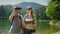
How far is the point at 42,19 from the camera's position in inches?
213

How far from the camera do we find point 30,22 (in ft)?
A: 10.4

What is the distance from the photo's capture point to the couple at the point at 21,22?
10.2 feet

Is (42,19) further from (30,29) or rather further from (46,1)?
(30,29)

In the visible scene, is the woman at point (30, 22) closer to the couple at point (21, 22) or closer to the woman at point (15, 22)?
the couple at point (21, 22)

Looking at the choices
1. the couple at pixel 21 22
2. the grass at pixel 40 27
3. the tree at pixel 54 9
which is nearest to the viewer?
the couple at pixel 21 22

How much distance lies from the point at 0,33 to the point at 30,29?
2821 mm

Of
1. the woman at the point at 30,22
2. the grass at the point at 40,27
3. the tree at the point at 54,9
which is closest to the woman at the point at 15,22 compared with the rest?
the woman at the point at 30,22

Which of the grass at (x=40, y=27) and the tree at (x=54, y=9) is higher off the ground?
the tree at (x=54, y=9)

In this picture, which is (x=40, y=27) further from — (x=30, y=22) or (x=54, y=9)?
(x=30, y=22)

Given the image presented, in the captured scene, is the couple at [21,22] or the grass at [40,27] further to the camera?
the grass at [40,27]

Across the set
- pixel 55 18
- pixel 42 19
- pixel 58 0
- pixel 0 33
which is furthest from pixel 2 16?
pixel 58 0

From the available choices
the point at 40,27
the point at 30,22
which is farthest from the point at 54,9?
the point at 30,22

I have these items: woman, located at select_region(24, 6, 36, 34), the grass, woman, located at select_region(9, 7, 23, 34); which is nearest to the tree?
the grass

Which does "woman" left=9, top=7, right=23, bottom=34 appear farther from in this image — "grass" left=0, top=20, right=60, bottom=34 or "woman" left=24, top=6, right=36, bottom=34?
"grass" left=0, top=20, right=60, bottom=34
